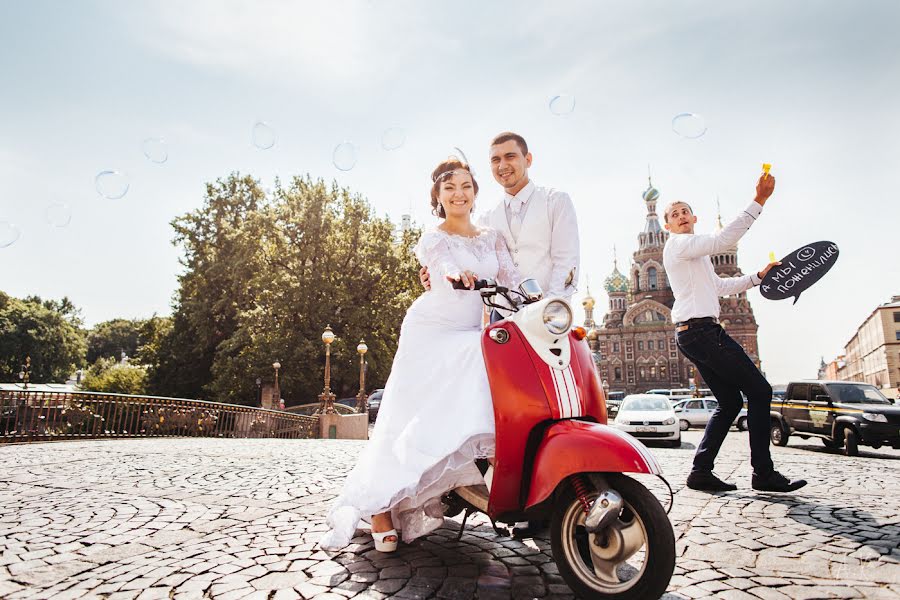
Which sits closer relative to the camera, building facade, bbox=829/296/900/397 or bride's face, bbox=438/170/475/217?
bride's face, bbox=438/170/475/217

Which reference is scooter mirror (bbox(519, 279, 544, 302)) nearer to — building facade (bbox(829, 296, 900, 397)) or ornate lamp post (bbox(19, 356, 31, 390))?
ornate lamp post (bbox(19, 356, 31, 390))

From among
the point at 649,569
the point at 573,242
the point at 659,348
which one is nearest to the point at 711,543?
the point at 649,569

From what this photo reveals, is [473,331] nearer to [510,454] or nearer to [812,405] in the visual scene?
[510,454]

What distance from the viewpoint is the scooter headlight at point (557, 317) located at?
2.39m

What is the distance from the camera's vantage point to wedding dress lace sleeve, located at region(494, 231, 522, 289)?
320cm

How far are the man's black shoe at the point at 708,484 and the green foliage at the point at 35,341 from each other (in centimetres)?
6437

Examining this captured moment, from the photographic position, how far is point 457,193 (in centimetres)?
324

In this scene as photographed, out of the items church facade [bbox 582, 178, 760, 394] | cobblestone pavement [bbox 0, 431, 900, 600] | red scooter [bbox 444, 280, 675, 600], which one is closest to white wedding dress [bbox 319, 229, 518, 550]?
red scooter [bbox 444, 280, 675, 600]

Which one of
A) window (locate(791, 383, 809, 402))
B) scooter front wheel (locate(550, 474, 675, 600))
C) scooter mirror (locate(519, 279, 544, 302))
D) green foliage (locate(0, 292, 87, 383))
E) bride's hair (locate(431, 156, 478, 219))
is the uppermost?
green foliage (locate(0, 292, 87, 383))

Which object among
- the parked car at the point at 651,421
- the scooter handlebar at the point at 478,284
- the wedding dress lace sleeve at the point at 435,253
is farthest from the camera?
the parked car at the point at 651,421

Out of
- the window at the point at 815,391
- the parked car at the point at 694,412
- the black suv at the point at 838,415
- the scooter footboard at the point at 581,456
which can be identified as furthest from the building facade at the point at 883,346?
the scooter footboard at the point at 581,456

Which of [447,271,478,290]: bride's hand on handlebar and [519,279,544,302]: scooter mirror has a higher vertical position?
[447,271,478,290]: bride's hand on handlebar

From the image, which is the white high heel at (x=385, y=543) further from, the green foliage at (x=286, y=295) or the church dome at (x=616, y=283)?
the church dome at (x=616, y=283)

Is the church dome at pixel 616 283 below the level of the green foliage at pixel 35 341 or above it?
above
